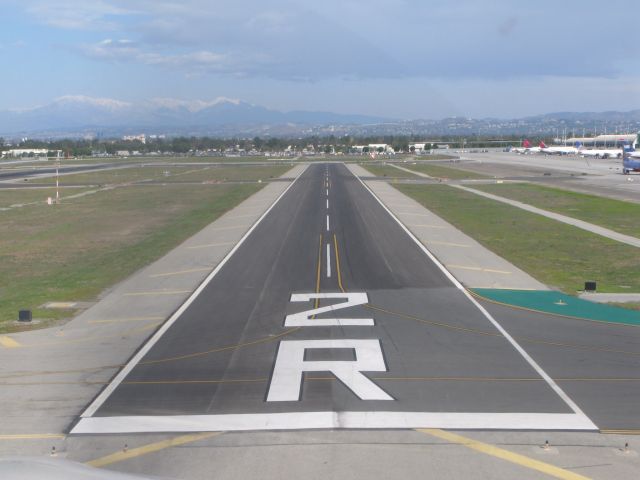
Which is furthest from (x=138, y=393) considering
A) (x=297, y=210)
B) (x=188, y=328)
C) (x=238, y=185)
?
(x=238, y=185)

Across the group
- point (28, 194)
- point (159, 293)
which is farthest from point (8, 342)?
point (28, 194)

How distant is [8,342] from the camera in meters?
21.6

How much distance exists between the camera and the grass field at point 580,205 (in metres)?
50.9

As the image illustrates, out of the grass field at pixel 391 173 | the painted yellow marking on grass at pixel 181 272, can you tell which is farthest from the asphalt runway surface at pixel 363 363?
the grass field at pixel 391 173

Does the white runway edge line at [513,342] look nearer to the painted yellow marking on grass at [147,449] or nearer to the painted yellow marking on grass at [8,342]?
the painted yellow marking on grass at [147,449]

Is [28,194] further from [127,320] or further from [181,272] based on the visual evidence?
[127,320]

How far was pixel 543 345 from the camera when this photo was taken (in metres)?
20.7

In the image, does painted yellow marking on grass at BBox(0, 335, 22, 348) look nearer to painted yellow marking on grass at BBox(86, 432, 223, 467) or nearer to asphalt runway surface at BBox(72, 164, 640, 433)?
asphalt runway surface at BBox(72, 164, 640, 433)

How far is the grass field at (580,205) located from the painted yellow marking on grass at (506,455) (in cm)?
3432

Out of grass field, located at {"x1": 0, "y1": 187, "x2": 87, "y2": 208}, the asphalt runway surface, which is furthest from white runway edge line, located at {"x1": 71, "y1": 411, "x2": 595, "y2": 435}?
grass field, located at {"x1": 0, "y1": 187, "x2": 87, "y2": 208}

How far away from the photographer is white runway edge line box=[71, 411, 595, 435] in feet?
47.5

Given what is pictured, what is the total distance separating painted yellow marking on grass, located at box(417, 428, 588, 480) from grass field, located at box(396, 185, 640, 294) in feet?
52.6

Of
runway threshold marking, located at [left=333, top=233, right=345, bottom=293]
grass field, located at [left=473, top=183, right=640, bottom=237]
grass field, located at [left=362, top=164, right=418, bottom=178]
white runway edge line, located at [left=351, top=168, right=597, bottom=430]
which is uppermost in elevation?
grass field, located at [left=362, top=164, right=418, bottom=178]

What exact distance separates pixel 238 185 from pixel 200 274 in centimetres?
5993
